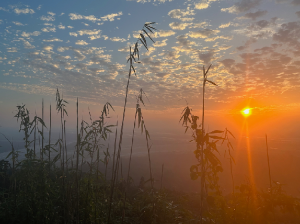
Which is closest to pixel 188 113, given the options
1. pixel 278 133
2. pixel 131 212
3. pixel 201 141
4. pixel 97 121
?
pixel 201 141

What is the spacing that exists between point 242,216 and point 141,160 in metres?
50.6

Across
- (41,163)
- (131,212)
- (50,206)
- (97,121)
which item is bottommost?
(131,212)

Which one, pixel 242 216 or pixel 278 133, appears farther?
pixel 278 133

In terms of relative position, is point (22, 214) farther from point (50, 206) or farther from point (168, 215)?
point (168, 215)

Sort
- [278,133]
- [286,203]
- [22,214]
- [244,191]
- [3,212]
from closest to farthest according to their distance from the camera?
1. [286,203]
2. [244,191]
3. [22,214]
4. [3,212]
5. [278,133]

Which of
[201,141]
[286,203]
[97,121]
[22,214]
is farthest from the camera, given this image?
[97,121]

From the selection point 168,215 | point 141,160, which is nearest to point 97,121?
point 168,215

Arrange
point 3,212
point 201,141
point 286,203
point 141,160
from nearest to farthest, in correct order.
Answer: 1. point 201,141
2. point 286,203
3. point 3,212
4. point 141,160

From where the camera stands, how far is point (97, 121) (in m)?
4.65

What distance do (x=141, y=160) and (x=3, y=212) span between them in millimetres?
49265

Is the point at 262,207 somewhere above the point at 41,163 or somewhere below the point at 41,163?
below

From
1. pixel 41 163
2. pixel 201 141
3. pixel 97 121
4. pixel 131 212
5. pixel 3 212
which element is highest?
pixel 97 121

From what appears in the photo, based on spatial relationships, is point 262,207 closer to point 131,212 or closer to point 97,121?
point 131,212

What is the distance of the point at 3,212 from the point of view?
4109mm
